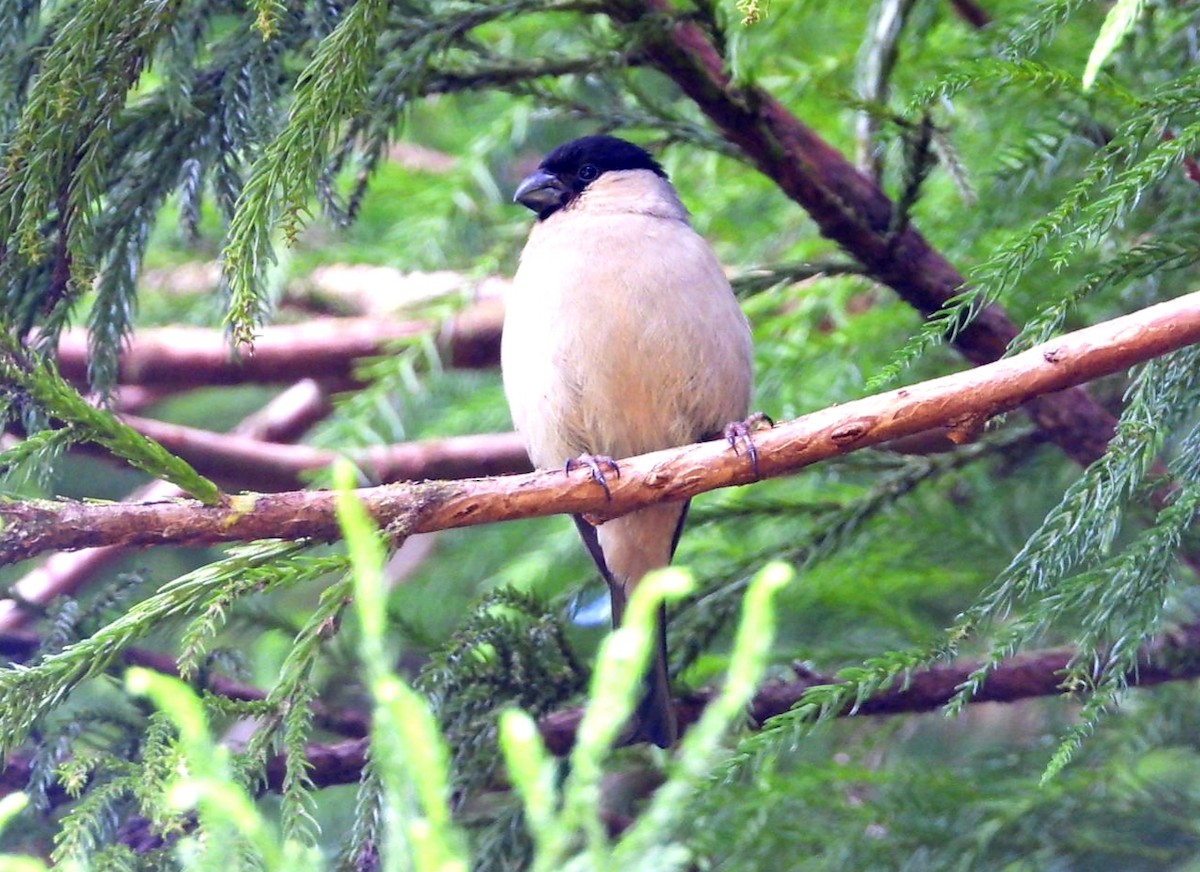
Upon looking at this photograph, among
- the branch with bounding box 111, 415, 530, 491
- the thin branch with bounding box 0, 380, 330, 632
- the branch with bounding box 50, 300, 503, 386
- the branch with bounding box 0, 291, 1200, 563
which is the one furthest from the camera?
the branch with bounding box 50, 300, 503, 386

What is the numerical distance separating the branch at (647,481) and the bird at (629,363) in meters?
0.82

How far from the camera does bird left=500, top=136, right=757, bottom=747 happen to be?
3318 mm

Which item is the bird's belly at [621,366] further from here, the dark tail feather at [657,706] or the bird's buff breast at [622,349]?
the dark tail feather at [657,706]

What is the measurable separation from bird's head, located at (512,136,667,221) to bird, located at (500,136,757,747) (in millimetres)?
370

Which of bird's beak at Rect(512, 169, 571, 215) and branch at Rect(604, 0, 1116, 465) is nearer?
branch at Rect(604, 0, 1116, 465)

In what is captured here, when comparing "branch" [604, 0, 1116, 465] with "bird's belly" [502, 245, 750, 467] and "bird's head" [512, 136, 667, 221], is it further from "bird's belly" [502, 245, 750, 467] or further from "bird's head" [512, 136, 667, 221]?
"bird's head" [512, 136, 667, 221]

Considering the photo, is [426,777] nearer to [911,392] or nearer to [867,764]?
[911,392]

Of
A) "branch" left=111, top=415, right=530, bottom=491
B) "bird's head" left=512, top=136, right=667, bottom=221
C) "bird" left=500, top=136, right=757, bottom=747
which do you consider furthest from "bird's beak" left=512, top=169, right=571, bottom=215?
"branch" left=111, top=415, right=530, bottom=491

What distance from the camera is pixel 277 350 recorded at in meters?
4.59

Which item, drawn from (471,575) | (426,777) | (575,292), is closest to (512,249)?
(575,292)

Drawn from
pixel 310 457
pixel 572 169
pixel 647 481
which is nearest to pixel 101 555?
pixel 310 457

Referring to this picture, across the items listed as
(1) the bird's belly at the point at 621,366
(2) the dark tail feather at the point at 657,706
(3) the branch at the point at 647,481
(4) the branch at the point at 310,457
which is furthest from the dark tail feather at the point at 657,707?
(4) the branch at the point at 310,457

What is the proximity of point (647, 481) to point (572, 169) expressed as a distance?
2006 millimetres

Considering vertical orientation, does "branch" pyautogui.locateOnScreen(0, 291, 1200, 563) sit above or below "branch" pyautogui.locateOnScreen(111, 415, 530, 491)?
above
